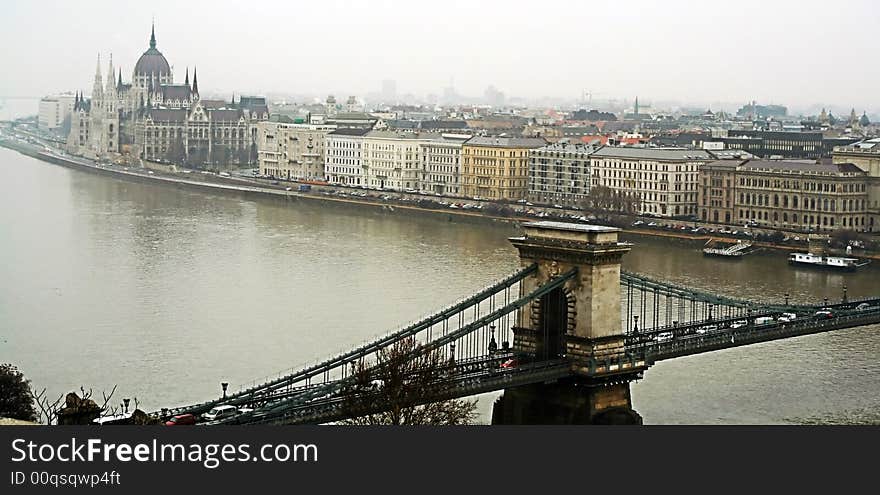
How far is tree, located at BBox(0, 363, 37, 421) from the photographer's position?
5398mm

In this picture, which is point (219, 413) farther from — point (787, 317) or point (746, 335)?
point (787, 317)

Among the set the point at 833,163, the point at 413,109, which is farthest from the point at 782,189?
the point at 413,109

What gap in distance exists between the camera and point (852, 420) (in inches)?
261

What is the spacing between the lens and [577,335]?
6426 millimetres

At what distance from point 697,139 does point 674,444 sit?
16.6m

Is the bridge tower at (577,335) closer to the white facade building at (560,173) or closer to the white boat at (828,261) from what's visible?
the white boat at (828,261)

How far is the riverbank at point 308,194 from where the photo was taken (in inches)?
589

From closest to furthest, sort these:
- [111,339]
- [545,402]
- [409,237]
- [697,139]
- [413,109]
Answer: [545,402]
[111,339]
[409,237]
[697,139]
[413,109]

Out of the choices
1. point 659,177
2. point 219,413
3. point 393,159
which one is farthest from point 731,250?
point 219,413

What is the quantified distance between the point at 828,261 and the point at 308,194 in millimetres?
8821

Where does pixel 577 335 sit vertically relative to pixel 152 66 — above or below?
below

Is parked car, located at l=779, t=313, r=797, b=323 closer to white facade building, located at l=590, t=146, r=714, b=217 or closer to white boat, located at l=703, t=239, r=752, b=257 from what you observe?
white boat, located at l=703, t=239, r=752, b=257

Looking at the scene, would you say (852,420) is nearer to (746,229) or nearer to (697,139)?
(746,229)

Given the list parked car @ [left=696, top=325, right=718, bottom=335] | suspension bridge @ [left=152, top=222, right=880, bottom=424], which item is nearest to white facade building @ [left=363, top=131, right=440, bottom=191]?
parked car @ [left=696, top=325, right=718, bottom=335]
